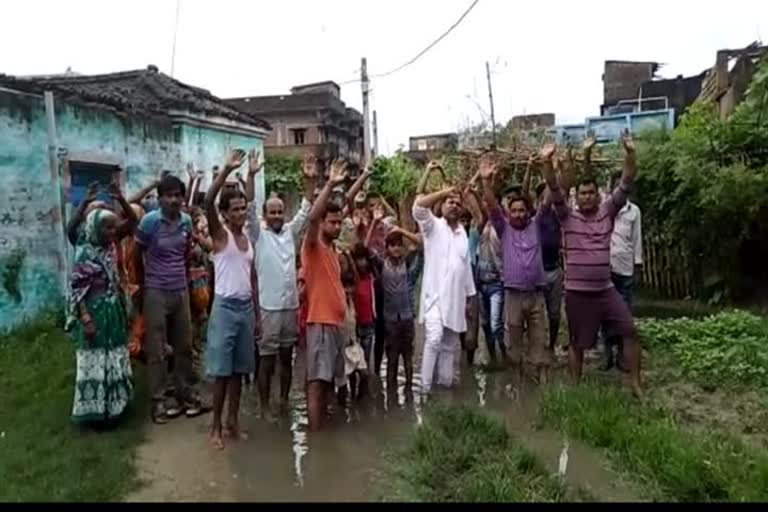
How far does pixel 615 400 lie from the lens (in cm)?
531

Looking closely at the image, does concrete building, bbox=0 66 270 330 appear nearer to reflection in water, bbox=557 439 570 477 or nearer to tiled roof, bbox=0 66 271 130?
tiled roof, bbox=0 66 271 130

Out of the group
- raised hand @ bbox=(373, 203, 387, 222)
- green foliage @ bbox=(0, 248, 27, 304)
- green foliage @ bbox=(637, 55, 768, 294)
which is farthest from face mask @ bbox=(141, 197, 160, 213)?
green foliage @ bbox=(637, 55, 768, 294)

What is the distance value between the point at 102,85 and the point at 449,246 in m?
9.87

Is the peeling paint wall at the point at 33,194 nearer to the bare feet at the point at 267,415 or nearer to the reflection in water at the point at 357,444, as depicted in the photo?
the reflection in water at the point at 357,444

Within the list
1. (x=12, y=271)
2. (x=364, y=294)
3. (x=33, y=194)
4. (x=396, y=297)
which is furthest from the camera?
(x=33, y=194)

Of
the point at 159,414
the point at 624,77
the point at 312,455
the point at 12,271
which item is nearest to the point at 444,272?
the point at 312,455

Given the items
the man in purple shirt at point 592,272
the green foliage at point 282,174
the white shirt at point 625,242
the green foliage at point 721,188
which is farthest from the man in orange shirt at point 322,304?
the green foliage at point 282,174

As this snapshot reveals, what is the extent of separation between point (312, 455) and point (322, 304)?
1.11 m

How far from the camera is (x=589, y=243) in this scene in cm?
596

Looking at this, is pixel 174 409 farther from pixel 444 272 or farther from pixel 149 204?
pixel 444 272

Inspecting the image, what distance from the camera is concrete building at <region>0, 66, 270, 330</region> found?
28.3 ft

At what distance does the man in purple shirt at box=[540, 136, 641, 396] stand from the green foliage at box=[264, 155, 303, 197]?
59.6 feet

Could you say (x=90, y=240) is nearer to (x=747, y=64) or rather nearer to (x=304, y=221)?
(x=304, y=221)

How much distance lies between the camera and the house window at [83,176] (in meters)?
9.73
